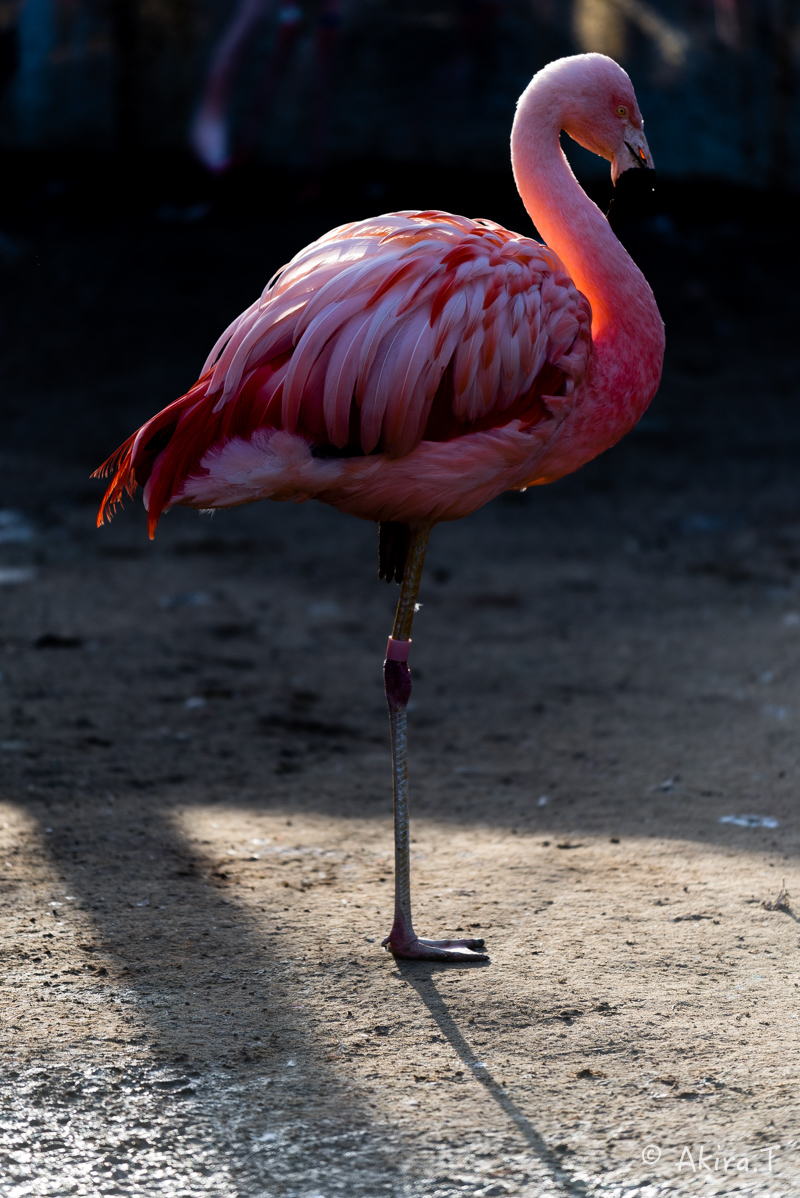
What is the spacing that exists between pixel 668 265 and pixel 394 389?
25.9ft

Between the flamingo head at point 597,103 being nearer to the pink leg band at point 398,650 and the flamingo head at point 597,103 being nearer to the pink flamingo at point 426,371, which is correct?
the pink flamingo at point 426,371

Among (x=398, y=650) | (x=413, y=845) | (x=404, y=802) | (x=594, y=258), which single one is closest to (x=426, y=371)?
(x=594, y=258)

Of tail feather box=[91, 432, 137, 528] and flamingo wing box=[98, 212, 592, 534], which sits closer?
flamingo wing box=[98, 212, 592, 534]

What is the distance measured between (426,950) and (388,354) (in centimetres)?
134

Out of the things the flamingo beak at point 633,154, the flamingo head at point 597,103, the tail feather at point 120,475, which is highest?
the flamingo head at point 597,103

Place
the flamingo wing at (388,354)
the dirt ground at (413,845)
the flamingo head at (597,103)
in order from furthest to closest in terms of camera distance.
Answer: the flamingo head at (597,103)
the flamingo wing at (388,354)
the dirt ground at (413,845)

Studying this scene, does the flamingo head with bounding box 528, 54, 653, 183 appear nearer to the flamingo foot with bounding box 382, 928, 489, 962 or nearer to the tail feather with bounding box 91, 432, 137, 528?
the tail feather with bounding box 91, 432, 137, 528

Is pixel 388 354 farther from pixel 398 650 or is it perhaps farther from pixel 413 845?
pixel 413 845

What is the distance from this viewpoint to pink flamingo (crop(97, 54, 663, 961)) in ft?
8.86

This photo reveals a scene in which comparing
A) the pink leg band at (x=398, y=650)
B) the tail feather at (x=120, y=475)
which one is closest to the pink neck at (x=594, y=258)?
the pink leg band at (x=398, y=650)

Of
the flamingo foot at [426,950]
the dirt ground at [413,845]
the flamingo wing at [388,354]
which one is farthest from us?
the flamingo foot at [426,950]

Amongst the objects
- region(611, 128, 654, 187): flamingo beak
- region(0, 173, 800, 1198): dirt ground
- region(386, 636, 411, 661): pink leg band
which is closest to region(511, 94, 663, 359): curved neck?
region(611, 128, 654, 187): flamingo beak

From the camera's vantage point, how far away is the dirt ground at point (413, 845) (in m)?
2.24

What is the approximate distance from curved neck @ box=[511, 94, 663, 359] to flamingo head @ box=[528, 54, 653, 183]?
1.0 inches
